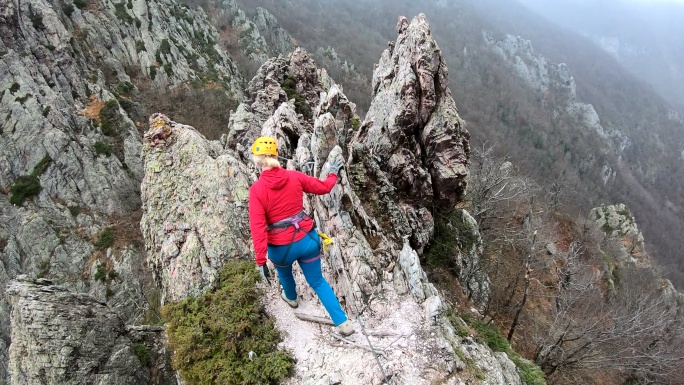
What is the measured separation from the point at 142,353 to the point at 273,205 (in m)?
4.96

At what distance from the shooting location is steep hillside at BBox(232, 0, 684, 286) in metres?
97.7

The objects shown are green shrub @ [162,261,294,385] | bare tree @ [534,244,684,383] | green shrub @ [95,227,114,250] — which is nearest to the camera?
green shrub @ [162,261,294,385]

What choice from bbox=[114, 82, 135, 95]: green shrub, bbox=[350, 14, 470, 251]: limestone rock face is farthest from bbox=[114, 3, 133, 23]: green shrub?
bbox=[350, 14, 470, 251]: limestone rock face

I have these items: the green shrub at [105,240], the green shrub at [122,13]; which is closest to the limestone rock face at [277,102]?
the green shrub at [105,240]

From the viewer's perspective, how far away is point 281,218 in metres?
5.52

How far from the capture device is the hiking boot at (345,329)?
626cm

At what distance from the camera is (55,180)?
26078mm

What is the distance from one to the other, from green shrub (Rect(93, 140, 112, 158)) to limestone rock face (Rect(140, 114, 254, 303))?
2127cm

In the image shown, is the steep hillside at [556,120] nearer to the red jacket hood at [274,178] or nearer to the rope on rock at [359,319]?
the rope on rock at [359,319]

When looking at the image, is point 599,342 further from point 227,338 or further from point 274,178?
point 274,178

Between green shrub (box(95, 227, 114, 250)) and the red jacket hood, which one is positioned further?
green shrub (box(95, 227, 114, 250))

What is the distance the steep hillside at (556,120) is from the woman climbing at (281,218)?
71.0 meters

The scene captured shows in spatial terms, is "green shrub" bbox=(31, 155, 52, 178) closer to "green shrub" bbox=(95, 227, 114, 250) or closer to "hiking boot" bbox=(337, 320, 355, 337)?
"green shrub" bbox=(95, 227, 114, 250)

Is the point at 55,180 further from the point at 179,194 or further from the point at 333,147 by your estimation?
the point at 333,147
